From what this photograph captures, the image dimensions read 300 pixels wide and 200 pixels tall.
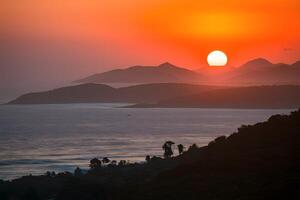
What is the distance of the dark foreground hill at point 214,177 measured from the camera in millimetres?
21397

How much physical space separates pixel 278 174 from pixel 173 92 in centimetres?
16903

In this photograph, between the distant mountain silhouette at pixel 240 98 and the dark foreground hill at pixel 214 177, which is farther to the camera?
the distant mountain silhouette at pixel 240 98

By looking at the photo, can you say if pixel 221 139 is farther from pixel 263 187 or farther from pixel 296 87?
pixel 296 87

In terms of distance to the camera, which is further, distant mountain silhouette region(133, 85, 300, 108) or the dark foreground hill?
distant mountain silhouette region(133, 85, 300, 108)

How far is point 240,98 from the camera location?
165 metres

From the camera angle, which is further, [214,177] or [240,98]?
[240,98]

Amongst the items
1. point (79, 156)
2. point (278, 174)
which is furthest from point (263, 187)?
point (79, 156)

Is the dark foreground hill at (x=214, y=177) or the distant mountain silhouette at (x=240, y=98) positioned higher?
the distant mountain silhouette at (x=240, y=98)

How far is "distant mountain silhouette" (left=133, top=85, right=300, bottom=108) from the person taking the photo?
15762 cm

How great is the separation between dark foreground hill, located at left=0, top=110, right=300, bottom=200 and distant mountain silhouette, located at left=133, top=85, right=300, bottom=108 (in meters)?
125

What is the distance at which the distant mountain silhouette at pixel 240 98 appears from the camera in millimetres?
157625

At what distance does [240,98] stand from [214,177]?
143m

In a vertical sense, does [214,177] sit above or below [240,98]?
below

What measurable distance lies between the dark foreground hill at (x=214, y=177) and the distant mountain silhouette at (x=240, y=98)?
12528 centimetres
